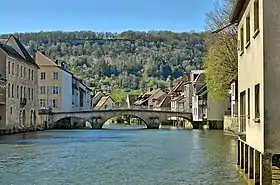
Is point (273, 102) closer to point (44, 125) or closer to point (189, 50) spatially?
point (44, 125)

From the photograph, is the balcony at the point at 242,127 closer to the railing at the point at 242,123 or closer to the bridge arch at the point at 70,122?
the railing at the point at 242,123

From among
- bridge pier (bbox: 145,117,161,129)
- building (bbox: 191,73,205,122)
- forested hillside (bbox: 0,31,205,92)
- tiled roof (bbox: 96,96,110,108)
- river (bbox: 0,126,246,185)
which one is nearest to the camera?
river (bbox: 0,126,246,185)

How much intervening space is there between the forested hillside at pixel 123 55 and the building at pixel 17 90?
7500 cm

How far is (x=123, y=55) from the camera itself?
173m

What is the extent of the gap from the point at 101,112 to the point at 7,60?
28.0 metres

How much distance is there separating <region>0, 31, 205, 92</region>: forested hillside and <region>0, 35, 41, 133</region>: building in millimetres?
75004

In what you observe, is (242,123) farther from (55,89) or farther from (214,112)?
(55,89)

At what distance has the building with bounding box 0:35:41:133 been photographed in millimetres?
60531

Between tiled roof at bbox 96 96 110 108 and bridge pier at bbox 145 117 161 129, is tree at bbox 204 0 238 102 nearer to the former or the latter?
bridge pier at bbox 145 117 161 129

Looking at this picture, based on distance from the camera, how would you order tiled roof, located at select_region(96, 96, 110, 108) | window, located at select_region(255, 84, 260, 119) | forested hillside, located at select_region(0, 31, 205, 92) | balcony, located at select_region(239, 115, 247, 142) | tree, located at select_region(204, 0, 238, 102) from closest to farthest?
window, located at select_region(255, 84, 260, 119), balcony, located at select_region(239, 115, 247, 142), tree, located at select_region(204, 0, 238, 102), tiled roof, located at select_region(96, 96, 110, 108), forested hillside, located at select_region(0, 31, 205, 92)

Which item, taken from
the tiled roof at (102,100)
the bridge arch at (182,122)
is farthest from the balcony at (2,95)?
the tiled roof at (102,100)

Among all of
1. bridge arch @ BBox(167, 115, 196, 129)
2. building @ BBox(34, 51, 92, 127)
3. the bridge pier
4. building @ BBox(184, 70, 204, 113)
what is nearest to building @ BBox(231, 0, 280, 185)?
bridge arch @ BBox(167, 115, 196, 129)

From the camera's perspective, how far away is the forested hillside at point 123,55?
156 meters

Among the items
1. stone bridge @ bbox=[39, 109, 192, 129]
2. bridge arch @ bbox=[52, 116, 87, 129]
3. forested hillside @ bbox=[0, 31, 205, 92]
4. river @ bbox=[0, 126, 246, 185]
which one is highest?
forested hillside @ bbox=[0, 31, 205, 92]
